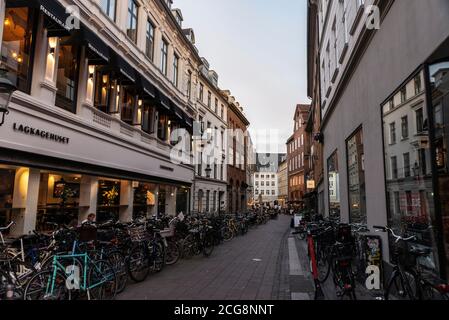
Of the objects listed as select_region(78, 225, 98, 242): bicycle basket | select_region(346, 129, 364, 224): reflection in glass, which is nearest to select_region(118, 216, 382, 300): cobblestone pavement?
select_region(78, 225, 98, 242): bicycle basket

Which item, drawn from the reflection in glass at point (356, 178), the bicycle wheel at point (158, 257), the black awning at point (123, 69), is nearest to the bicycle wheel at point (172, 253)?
the bicycle wheel at point (158, 257)

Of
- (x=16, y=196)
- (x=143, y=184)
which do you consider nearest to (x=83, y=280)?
(x=16, y=196)

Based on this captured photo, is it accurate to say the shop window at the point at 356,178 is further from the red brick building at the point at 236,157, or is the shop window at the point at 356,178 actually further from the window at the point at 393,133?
the red brick building at the point at 236,157

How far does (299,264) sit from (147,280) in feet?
14.7

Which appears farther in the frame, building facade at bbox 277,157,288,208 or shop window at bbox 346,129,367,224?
building facade at bbox 277,157,288,208

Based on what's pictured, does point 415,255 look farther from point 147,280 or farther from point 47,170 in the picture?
point 47,170

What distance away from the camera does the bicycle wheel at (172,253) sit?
962 cm

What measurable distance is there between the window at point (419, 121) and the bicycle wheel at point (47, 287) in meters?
5.96

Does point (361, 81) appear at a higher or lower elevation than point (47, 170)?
higher

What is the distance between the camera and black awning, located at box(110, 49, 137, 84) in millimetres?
12027

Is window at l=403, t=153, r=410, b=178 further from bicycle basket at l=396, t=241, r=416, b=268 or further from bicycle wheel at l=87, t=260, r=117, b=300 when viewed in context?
bicycle wheel at l=87, t=260, r=117, b=300

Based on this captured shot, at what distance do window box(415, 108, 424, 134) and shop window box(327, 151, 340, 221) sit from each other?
25.5 feet

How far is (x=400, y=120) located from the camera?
618cm

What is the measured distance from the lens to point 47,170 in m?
9.43
